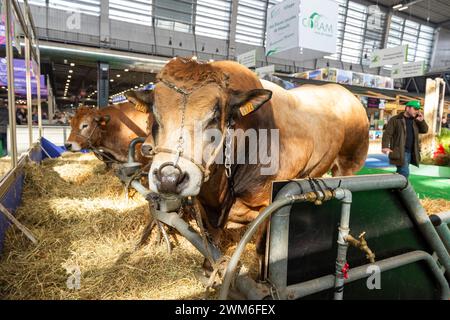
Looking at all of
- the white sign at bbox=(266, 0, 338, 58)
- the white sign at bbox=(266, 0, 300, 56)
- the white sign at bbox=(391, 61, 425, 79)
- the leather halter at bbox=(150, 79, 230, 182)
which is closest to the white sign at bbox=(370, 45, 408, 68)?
the white sign at bbox=(391, 61, 425, 79)

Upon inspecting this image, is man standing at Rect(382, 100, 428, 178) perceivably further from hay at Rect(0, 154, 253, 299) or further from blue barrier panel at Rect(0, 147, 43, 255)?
blue barrier panel at Rect(0, 147, 43, 255)

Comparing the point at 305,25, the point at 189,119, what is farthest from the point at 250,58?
the point at 189,119

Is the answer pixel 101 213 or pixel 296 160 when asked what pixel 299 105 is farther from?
pixel 101 213

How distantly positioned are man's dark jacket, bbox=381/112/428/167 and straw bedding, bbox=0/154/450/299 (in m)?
4.13

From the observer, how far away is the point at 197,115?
1.87 meters

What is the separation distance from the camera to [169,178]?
66.0 inches

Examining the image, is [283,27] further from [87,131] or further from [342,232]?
[342,232]

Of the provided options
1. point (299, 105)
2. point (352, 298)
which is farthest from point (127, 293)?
point (299, 105)

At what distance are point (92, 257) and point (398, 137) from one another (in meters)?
5.77

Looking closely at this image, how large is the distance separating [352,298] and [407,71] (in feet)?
56.7

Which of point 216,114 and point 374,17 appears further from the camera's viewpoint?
point 374,17

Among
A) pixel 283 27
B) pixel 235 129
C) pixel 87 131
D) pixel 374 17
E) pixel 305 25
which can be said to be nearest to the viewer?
pixel 235 129

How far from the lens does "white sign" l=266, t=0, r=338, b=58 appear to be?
8.35 m
